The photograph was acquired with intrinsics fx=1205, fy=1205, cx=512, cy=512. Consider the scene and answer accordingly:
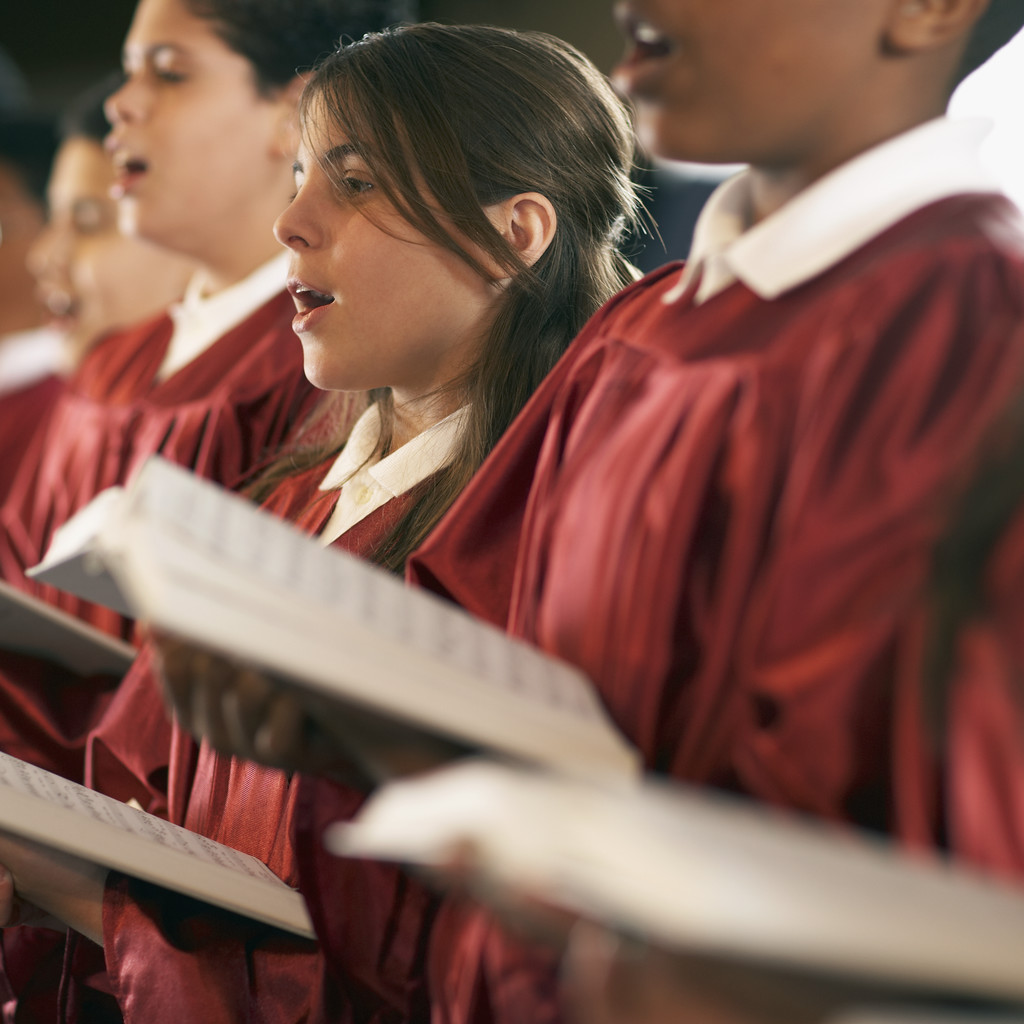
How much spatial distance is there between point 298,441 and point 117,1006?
0.60m

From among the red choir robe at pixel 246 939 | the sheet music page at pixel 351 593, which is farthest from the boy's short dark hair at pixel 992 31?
the red choir robe at pixel 246 939

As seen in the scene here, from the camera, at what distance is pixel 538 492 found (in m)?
0.84

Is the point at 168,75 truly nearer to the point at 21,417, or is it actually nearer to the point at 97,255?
the point at 97,255

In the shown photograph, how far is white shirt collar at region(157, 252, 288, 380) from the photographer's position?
157 centimetres

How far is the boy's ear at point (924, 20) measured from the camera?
2.29 feet

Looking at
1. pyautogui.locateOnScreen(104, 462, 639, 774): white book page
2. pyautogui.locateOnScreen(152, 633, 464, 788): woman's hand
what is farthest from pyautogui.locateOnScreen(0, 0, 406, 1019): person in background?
pyautogui.locateOnScreen(104, 462, 639, 774): white book page

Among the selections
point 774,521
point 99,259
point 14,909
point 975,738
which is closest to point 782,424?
point 774,521

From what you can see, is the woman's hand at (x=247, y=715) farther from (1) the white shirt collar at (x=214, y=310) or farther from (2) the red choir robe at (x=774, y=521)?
(1) the white shirt collar at (x=214, y=310)

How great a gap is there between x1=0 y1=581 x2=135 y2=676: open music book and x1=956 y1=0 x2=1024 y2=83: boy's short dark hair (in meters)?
0.96

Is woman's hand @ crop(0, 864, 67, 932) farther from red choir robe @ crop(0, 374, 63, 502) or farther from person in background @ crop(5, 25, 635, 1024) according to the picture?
red choir robe @ crop(0, 374, 63, 502)

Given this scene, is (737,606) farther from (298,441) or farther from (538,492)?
(298,441)

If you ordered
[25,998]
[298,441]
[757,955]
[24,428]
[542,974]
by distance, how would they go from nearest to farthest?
1. [757,955]
2. [542,974]
3. [25,998]
4. [298,441]
5. [24,428]

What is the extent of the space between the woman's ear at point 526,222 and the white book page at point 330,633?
0.52m

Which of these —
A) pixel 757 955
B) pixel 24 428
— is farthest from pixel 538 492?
pixel 24 428
